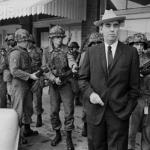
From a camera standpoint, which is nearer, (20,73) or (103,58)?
(103,58)

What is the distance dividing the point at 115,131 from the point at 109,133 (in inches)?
3.0

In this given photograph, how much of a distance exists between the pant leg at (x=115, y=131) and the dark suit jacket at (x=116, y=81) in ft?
0.19

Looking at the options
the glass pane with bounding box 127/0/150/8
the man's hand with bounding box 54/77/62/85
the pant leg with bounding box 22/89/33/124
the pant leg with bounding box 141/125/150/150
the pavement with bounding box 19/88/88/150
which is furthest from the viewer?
the glass pane with bounding box 127/0/150/8

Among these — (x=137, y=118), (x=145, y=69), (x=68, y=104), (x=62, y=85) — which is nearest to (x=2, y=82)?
(x=62, y=85)

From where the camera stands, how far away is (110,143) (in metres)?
2.79

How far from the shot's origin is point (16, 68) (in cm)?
418

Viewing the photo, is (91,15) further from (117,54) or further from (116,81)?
(116,81)

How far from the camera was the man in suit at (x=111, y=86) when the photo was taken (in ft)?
8.82

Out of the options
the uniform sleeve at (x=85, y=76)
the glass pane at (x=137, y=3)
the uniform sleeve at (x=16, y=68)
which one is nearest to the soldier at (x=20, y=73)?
the uniform sleeve at (x=16, y=68)

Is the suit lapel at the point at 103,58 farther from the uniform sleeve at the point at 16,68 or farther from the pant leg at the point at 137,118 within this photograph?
the uniform sleeve at the point at 16,68

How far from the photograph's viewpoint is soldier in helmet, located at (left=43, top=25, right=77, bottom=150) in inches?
166

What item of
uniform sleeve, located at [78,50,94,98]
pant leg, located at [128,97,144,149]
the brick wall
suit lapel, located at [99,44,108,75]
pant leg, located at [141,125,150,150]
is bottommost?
pant leg, located at [141,125,150,150]

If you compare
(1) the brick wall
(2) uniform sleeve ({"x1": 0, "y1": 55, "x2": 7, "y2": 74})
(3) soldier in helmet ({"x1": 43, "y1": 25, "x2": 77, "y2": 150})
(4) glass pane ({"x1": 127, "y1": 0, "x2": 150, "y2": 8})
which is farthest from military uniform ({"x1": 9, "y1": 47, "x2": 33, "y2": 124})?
(1) the brick wall

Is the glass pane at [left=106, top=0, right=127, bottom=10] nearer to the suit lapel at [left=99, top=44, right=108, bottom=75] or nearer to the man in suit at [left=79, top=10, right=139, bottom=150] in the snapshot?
the man in suit at [left=79, top=10, right=139, bottom=150]
